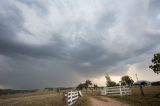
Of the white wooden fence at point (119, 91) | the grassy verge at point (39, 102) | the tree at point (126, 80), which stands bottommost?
the grassy verge at point (39, 102)

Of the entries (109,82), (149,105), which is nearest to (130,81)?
(109,82)

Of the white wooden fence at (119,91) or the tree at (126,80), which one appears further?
the tree at (126,80)

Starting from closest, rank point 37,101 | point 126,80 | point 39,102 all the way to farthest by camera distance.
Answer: point 39,102 → point 37,101 → point 126,80

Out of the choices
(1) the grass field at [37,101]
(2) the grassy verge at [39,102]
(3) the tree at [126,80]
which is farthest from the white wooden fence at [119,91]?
(3) the tree at [126,80]

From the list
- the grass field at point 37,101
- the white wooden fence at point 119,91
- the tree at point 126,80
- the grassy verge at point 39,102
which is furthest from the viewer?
the tree at point 126,80

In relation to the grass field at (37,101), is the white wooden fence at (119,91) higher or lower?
higher

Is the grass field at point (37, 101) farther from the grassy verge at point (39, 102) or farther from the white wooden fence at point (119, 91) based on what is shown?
the white wooden fence at point (119, 91)

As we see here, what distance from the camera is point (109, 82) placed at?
98.5 metres

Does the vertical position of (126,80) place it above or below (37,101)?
above

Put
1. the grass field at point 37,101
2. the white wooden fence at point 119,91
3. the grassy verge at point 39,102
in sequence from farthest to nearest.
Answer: the white wooden fence at point 119,91, the grass field at point 37,101, the grassy verge at point 39,102

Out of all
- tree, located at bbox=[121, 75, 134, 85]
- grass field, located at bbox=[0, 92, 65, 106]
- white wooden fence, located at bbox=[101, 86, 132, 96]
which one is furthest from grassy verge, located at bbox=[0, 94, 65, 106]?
tree, located at bbox=[121, 75, 134, 85]

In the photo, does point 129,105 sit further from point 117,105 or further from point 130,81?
point 130,81

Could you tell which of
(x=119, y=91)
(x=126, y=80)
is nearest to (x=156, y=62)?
(x=119, y=91)

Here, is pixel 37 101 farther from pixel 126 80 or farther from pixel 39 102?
pixel 126 80
